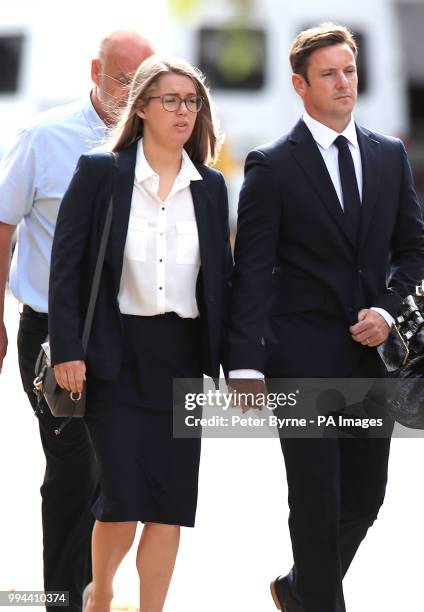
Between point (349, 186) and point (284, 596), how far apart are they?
1.40 meters

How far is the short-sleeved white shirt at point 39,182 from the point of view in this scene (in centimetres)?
519

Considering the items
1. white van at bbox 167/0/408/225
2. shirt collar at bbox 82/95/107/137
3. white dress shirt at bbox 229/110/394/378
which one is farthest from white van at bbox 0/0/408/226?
white dress shirt at bbox 229/110/394/378

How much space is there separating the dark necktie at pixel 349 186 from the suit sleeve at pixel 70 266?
2.54 feet

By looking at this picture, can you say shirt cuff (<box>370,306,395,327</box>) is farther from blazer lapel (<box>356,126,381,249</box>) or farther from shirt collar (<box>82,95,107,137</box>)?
shirt collar (<box>82,95,107,137</box>)

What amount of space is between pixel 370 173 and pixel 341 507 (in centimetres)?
106

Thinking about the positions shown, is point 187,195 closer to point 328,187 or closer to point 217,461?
point 328,187

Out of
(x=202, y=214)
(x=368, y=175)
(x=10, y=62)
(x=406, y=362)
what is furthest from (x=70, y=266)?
(x=10, y=62)

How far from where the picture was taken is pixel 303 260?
16.0ft

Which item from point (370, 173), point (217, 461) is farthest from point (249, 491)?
point (370, 173)

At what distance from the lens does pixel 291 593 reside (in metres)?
5.23

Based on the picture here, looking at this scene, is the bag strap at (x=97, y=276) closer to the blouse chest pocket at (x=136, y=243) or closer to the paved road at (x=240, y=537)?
the blouse chest pocket at (x=136, y=243)

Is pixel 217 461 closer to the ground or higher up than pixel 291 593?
closer to the ground

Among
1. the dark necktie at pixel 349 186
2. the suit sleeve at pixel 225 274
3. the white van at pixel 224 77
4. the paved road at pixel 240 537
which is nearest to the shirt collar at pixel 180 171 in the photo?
the suit sleeve at pixel 225 274

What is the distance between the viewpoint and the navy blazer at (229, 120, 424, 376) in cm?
482
